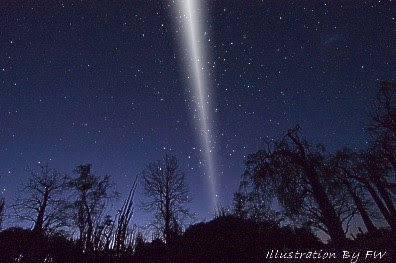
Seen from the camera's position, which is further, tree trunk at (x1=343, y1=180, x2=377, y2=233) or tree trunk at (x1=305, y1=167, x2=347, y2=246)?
tree trunk at (x1=343, y1=180, x2=377, y2=233)

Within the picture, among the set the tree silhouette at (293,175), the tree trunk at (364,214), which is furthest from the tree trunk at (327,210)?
the tree trunk at (364,214)

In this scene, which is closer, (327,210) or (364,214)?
(327,210)

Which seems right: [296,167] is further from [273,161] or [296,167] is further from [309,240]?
[309,240]

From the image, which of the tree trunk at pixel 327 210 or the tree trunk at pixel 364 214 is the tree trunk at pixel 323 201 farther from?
→ the tree trunk at pixel 364 214

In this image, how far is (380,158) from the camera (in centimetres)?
1991

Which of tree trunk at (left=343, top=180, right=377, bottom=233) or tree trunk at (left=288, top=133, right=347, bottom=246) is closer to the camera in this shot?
tree trunk at (left=288, top=133, right=347, bottom=246)

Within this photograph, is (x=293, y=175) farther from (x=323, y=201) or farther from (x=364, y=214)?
(x=364, y=214)

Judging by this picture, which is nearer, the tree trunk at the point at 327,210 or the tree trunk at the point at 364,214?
the tree trunk at the point at 327,210

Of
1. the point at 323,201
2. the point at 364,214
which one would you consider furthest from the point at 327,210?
the point at 364,214

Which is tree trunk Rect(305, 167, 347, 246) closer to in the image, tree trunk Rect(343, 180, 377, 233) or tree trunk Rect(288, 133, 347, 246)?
tree trunk Rect(288, 133, 347, 246)

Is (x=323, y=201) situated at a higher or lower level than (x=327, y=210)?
higher

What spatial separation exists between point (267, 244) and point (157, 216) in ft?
53.6

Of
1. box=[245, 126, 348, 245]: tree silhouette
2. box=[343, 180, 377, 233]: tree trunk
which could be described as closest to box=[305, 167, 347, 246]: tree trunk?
box=[245, 126, 348, 245]: tree silhouette

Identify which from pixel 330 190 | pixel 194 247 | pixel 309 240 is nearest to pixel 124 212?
pixel 194 247
